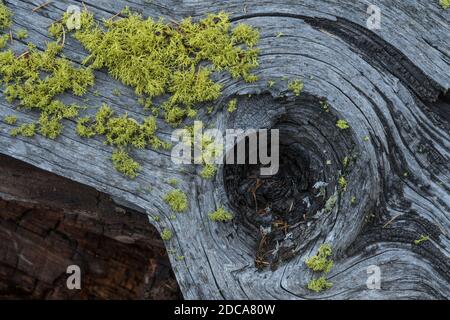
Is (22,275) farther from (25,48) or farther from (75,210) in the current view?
(25,48)

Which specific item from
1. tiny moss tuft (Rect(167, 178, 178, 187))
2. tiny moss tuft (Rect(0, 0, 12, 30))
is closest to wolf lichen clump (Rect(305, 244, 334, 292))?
tiny moss tuft (Rect(167, 178, 178, 187))

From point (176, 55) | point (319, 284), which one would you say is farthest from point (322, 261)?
point (176, 55)

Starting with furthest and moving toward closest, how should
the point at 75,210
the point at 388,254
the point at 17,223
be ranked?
the point at 17,223 → the point at 75,210 → the point at 388,254

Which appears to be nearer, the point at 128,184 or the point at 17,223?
the point at 128,184

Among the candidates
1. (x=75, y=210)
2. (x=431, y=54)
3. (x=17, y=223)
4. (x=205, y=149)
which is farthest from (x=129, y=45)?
(x=17, y=223)

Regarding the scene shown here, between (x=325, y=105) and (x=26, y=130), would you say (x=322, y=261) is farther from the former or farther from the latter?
(x=26, y=130)

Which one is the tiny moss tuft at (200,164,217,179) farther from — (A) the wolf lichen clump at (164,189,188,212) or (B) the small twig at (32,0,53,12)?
(B) the small twig at (32,0,53,12)

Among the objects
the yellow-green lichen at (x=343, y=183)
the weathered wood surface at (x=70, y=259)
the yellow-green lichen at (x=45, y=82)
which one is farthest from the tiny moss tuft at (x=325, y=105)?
the weathered wood surface at (x=70, y=259)
